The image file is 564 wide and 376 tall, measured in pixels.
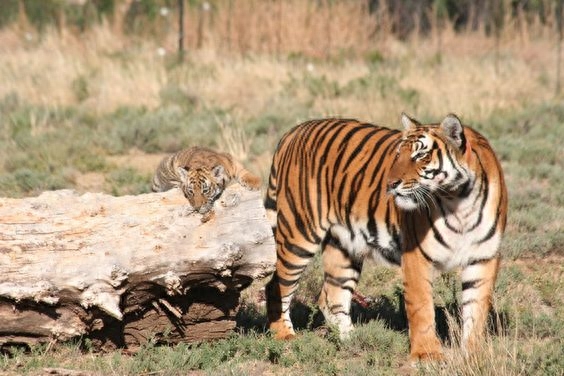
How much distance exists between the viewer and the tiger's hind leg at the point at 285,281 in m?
7.14

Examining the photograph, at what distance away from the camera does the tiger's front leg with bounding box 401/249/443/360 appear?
6.32 metres

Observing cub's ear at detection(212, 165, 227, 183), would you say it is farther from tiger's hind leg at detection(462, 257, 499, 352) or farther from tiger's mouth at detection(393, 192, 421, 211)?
tiger's hind leg at detection(462, 257, 499, 352)

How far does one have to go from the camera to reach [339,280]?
24.5 ft

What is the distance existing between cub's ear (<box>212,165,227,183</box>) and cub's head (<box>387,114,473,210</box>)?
200 cm

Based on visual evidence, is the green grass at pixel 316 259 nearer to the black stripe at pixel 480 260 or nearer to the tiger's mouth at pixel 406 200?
the black stripe at pixel 480 260

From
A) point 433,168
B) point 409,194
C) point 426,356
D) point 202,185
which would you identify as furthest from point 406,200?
point 202,185

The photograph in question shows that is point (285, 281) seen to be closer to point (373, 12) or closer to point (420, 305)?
point (420, 305)

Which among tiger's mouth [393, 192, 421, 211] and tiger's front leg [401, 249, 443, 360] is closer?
tiger's mouth [393, 192, 421, 211]

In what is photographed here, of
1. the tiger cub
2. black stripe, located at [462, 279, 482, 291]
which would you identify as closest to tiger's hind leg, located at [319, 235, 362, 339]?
the tiger cub

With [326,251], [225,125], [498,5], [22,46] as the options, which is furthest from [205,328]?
[498,5]

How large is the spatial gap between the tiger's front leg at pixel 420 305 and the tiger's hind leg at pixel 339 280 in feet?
3.50

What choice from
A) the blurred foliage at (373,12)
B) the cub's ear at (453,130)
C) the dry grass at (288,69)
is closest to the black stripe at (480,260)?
the cub's ear at (453,130)

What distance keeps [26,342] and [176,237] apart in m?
1.10

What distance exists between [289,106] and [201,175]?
7684 millimetres
